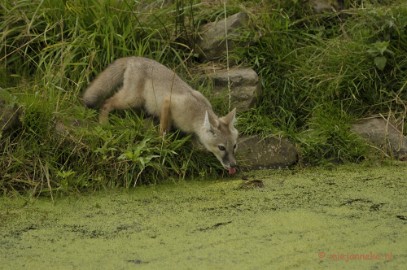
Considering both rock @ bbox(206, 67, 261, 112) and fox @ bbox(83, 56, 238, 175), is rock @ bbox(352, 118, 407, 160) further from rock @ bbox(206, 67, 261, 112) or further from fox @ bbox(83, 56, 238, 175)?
fox @ bbox(83, 56, 238, 175)

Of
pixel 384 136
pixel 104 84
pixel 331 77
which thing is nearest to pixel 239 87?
pixel 331 77

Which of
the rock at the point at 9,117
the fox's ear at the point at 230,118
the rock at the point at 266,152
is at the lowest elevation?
the rock at the point at 266,152

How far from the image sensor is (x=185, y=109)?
7.73 meters

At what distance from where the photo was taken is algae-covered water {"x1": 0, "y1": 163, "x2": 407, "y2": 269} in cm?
539

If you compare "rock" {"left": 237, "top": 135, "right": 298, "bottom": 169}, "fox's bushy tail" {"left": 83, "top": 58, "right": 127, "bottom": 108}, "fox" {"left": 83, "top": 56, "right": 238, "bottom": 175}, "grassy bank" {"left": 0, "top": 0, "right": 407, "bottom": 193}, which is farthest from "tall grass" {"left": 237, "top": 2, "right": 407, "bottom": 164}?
"fox's bushy tail" {"left": 83, "top": 58, "right": 127, "bottom": 108}

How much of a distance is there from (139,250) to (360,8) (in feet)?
14.8

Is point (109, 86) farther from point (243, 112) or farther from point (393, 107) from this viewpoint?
point (393, 107)

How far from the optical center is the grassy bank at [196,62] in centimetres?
742

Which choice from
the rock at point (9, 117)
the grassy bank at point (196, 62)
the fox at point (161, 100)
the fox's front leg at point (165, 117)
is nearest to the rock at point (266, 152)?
the grassy bank at point (196, 62)

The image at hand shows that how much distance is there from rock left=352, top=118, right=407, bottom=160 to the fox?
4.36 ft

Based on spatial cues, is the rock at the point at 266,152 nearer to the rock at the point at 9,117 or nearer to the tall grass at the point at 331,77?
the tall grass at the point at 331,77

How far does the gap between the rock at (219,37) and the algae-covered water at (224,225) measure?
176 cm

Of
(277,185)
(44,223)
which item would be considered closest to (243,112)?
(277,185)

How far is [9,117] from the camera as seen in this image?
23.7 ft
